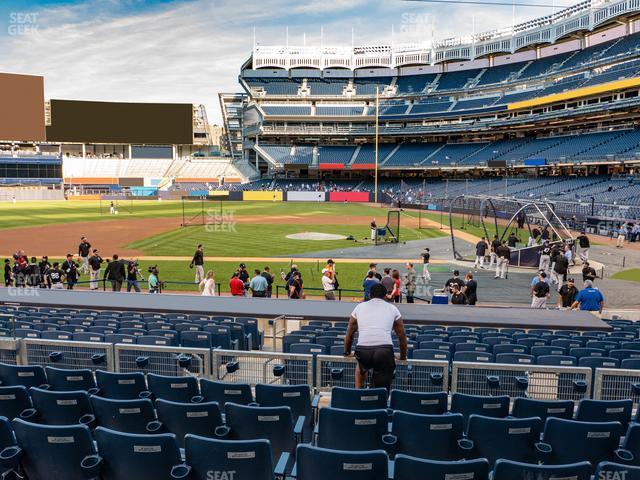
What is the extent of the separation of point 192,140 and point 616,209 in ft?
276

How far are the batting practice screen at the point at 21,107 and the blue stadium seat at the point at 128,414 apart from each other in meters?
107

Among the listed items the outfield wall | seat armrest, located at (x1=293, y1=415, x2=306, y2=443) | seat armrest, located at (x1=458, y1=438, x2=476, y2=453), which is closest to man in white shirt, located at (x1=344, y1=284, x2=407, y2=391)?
seat armrest, located at (x1=293, y1=415, x2=306, y2=443)

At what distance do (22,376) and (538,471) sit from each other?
5895 millimetres

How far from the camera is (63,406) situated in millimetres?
5211

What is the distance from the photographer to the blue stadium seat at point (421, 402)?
5539 mm

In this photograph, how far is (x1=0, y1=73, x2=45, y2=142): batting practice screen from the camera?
93.1 metres

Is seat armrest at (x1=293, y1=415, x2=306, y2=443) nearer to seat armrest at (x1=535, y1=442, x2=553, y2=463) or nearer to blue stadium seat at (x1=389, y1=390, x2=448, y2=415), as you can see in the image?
blue stadium seat at (x1=389, y1=390, x2=448, y2=415)

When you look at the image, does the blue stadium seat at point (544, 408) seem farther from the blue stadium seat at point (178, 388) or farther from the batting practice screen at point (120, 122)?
the batting practice screen at point (120, 122)

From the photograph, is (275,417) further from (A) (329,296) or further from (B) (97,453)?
(A) (329,296)

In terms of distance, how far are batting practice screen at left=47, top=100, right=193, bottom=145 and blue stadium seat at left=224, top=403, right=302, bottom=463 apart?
104702 millimetres

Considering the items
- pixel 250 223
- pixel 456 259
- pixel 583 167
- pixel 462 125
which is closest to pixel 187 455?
pixel 456 259

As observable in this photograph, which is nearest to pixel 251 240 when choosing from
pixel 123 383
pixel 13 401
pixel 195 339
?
pixel 195 339

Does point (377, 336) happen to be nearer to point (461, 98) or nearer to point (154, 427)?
point (154, 427)

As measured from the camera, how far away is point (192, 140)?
10588 cm
